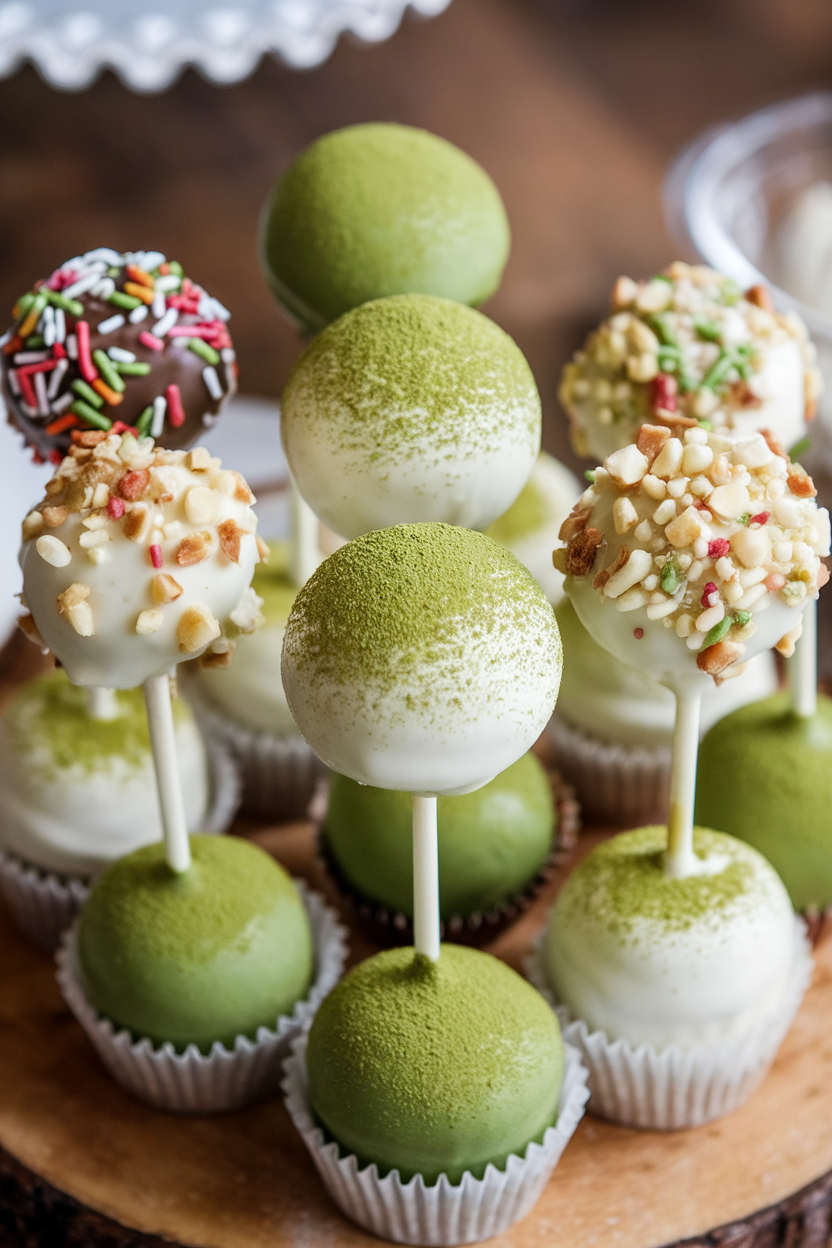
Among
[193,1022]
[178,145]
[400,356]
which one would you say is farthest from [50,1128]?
[178,145]

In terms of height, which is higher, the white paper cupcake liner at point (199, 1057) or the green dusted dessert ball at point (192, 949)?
the green dusted dessert ball at point (192, 949)

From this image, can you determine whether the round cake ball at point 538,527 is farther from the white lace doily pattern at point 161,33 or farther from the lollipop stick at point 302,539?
the white lace doily pattern at point 161,33

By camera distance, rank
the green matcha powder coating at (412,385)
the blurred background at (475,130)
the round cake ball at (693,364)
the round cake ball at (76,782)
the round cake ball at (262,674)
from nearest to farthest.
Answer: the green matcha powder coating at (412,385) → the round cake ball at (693,364) → the round cake ball at (76,782) → the round cake ball at (262,674) → the blurred background at (475,130)

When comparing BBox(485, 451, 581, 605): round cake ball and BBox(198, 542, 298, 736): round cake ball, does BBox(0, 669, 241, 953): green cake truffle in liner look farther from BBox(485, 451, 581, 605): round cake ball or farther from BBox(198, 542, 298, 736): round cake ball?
BBox(485, 451, 581, 605): round cake ball

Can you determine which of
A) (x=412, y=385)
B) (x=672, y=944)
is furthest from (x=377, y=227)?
(x=672, y=944)

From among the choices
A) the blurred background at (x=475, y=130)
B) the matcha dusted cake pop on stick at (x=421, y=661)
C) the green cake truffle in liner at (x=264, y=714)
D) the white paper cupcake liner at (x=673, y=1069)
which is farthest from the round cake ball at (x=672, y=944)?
the blurred background at (x=475, y=130)

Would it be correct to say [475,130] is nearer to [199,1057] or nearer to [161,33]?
[161,33]

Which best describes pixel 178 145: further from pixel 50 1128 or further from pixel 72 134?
pixel 50 1128
